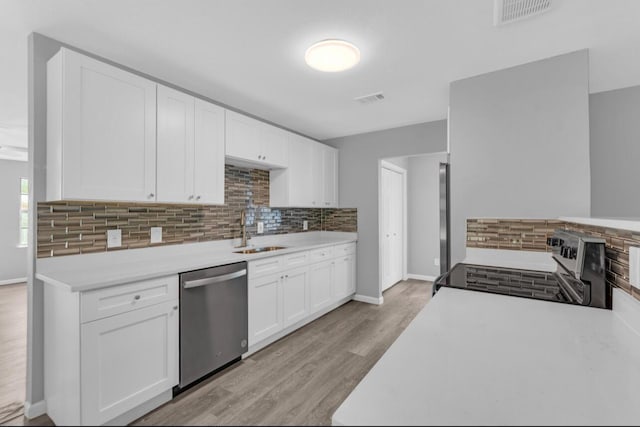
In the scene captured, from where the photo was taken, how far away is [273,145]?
272 cm

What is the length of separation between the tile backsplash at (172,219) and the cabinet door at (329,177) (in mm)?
227

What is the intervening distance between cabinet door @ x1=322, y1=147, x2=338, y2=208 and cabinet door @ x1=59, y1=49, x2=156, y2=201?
1.97 m

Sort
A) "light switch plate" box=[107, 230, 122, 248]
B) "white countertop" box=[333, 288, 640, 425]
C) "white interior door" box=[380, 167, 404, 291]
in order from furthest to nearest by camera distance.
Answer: "white interior door" box=[380, 167, 404, 291] < "light switch plate" box=[107, 230, 122, 248] < "white countertop" box=[333, 288, 640, 425]

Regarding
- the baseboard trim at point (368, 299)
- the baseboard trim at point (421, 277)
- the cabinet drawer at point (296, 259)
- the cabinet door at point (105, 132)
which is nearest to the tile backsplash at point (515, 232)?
the cabinet drawer at point (296, 259)

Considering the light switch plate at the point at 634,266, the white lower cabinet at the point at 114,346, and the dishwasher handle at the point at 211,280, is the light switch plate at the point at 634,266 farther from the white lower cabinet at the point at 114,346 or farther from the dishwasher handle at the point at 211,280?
the dishwasher handle at the point at 211,280

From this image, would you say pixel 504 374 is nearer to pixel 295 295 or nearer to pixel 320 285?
pixel 295 295

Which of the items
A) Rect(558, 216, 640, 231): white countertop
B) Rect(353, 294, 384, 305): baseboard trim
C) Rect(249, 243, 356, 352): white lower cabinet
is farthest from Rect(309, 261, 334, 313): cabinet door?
Rect(558, 216, 640, 231): white countertop

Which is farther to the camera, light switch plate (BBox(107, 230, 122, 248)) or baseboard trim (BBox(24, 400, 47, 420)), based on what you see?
light switch plate (BBox(107, 230, 122, 248))

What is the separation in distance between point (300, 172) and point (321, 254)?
0.89 m

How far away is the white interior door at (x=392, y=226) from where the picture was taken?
3828 mm

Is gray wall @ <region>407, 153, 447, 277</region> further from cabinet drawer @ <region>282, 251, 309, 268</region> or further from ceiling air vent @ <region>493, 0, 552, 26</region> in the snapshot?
ceiling air vent @ <region>493, 0, 552, 26</region>

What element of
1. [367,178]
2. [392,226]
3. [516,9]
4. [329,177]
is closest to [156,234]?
[329,177]

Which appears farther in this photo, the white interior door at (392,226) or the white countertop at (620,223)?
the white interior door at (392,226)

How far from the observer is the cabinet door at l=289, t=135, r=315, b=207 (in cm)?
296
